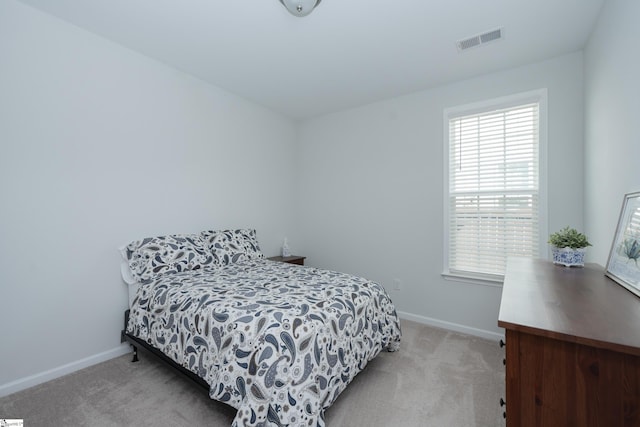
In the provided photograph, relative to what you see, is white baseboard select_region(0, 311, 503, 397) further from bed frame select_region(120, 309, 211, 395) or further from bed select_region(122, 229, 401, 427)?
bed select_region(122, 229, 401, 427)

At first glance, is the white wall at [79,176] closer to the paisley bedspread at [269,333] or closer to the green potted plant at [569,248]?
the paisley bedspread at [269,333]

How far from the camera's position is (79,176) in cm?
227

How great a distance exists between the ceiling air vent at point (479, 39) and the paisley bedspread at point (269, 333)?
7.09 feet

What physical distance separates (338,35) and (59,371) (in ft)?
11.1

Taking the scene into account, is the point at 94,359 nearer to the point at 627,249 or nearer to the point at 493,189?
the point at 627,249

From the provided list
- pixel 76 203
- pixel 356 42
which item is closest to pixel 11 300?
pixel 76 203

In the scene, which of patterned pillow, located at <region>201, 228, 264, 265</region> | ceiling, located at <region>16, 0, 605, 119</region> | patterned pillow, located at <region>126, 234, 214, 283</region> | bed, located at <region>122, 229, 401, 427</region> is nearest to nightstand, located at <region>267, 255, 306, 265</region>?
patterned pillow, located at <region>201, 228, 264, 265</region>

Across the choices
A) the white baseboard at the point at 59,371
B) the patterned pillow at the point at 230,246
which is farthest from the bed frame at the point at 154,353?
the patterned pillow at the point at 230,246

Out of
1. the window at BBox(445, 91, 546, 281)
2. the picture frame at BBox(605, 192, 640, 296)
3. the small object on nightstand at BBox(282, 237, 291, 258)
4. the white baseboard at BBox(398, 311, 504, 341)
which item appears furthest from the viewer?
the small object on nightstand at BBox(282, 237, 291, 258)

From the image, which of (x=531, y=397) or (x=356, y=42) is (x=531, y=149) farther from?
(x=531, y=397)

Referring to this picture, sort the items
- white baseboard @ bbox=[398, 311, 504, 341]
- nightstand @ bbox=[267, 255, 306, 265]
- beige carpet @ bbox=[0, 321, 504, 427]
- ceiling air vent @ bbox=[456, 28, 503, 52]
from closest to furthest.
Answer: beige carpet @ bbox=[0, 321, 504, 427] → ceiling air vent @ bbox=[456, 28, 503, 52] → white baseboard @ bbox=[398, 311, 504, 341] → nightstand @ bbox=[267, 255, 306, 265]

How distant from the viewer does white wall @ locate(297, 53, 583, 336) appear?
2.53m

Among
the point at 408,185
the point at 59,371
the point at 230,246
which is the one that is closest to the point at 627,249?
the point at 408,185

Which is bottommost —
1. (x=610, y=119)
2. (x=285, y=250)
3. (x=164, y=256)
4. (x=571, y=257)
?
(x=285, y=250)
